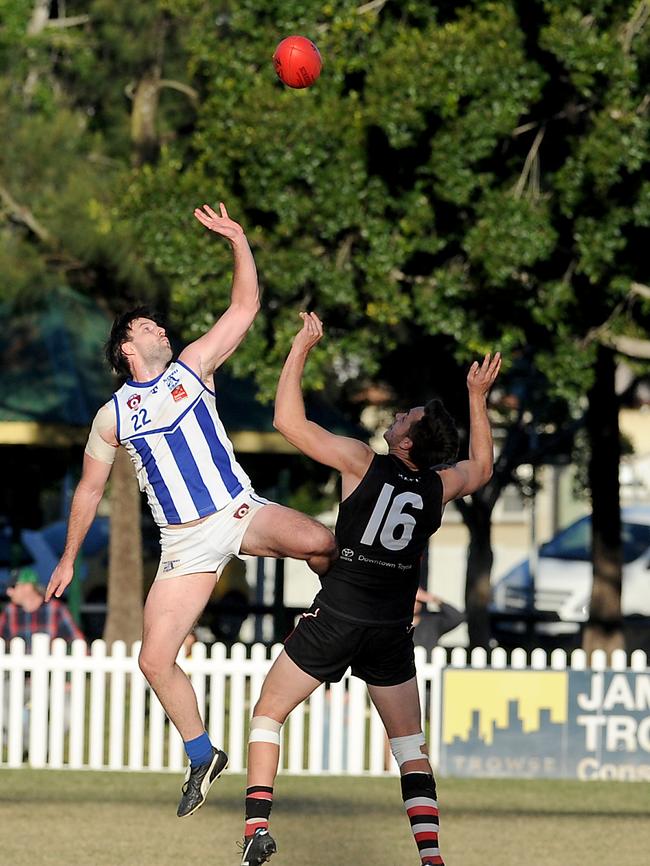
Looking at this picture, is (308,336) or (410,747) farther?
(410,747)

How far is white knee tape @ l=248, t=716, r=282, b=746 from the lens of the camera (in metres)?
7.73

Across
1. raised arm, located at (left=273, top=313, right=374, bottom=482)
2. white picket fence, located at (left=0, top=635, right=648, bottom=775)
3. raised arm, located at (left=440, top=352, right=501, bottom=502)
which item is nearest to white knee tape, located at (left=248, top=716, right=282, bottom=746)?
raised arm, located at (left=273, top=313, right=374, bottom=482)

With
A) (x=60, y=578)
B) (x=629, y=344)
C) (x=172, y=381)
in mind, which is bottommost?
(x=60, y=578)

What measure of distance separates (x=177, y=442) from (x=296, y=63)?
2687mm

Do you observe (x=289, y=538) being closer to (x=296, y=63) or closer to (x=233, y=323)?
(x=233, y=323)

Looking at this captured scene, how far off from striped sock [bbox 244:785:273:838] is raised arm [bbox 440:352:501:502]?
65.2 inches

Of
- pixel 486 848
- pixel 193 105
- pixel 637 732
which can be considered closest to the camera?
pixel 486 848

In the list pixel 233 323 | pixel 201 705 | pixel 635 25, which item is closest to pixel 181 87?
pixel 635 25

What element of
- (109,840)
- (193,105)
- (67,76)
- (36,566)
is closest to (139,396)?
(109,840)

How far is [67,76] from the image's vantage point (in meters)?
23.2

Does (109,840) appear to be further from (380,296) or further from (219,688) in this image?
(380,296)

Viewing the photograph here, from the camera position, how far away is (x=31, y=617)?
14.9m

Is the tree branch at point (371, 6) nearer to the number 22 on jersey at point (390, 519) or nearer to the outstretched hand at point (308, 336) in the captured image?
the outstretched hand at point (308, 336)

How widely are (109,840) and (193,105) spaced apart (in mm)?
12170
